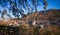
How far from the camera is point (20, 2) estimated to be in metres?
7.06

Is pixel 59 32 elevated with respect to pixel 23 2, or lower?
lower

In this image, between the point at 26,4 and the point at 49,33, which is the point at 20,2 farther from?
the point at 49,33

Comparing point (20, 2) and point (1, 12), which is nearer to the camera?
point (20, 2)

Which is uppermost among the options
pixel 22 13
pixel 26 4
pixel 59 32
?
pixel 26 4

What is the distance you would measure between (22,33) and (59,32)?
1.99 meters

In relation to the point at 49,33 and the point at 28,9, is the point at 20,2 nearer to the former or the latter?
the point at 28,9

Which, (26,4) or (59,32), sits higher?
(26,4)

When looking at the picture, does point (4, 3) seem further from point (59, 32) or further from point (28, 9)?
point (59, 32)

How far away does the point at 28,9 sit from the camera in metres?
7.21

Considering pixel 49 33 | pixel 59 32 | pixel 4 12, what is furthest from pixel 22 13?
pixel 59 32

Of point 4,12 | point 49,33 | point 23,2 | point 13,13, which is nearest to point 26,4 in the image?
point 23,2

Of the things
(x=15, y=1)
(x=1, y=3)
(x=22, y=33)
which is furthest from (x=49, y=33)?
(x=1, y=3)

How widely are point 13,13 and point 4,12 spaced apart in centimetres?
61

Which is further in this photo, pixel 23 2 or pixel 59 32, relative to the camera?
pixel 59 32
